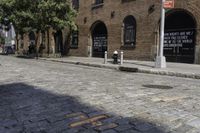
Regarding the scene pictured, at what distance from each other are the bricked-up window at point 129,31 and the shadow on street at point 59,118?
1670 cm

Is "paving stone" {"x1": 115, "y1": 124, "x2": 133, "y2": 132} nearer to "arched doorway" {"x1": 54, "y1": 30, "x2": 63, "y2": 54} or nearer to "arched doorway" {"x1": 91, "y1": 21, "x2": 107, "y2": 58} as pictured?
"arched doorway" {"x1": 91, "y1": 21, "x2": 107, "y2": 58}

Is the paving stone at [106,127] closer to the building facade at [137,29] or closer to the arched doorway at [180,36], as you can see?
the building facade at [137,29]

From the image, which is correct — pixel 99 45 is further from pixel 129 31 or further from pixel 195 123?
pixel 195 123

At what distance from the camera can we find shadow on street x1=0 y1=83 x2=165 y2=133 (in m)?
4.54

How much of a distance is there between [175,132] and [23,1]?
26.2 m

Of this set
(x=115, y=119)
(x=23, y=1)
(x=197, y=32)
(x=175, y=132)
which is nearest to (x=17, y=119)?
(x=115, y=119)

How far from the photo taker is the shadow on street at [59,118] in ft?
14.9

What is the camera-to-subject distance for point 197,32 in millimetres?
18062

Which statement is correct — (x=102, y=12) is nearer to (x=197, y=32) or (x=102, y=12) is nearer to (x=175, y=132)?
(x=197, y=32)

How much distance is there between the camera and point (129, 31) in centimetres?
2341

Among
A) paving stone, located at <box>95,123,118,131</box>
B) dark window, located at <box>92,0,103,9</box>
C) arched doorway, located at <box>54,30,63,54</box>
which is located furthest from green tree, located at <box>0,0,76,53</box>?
paving stone, located at <box>95,123,118,131</box>

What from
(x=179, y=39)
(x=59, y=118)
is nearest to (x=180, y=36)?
(x=179, y=39)

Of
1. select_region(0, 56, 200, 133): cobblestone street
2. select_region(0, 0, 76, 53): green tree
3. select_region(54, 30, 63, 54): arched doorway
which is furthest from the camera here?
select_region(54, 30, 63, 54): arched doorway

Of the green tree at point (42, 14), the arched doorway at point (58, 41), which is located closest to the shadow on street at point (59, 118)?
the green tree at point (42, 14)
